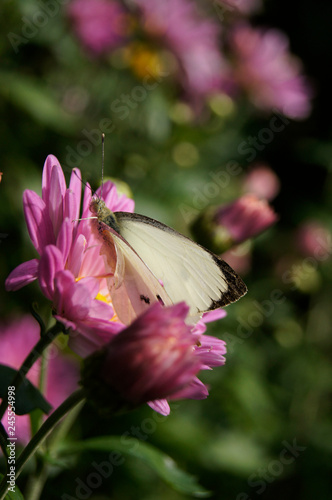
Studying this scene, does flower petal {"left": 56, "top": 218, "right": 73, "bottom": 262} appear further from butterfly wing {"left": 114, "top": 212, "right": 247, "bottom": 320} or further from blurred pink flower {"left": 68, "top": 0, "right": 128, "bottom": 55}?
blurred pink flower {"left": 68, "top": 0, "right": 128, "bottom": 55}

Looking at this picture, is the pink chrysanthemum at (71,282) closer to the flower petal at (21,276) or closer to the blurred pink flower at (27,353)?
the flower petal at (21,276)

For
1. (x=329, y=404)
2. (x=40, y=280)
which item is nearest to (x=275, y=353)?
(x=329, y=404)

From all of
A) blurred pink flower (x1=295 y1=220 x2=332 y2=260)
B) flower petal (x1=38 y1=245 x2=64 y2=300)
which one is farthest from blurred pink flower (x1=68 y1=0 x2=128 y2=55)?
flower petal (x1=38 y1=245 x2=64 y2=300)

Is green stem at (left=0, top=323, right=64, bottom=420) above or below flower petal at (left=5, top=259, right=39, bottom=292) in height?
below

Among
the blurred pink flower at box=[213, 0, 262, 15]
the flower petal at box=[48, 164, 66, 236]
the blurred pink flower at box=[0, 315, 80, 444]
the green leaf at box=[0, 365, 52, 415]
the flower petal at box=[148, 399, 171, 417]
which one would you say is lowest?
the blurred pink flower at box=[0, 315, 80, 444]

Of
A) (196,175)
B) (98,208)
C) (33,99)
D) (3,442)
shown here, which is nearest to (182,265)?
(98,208)

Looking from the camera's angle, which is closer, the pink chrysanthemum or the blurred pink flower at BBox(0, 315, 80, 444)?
the pink chrysanthemum

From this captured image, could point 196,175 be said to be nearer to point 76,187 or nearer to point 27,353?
point 27,353

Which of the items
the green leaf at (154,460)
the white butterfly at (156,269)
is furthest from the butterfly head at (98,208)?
the green leaf at (154,460)
